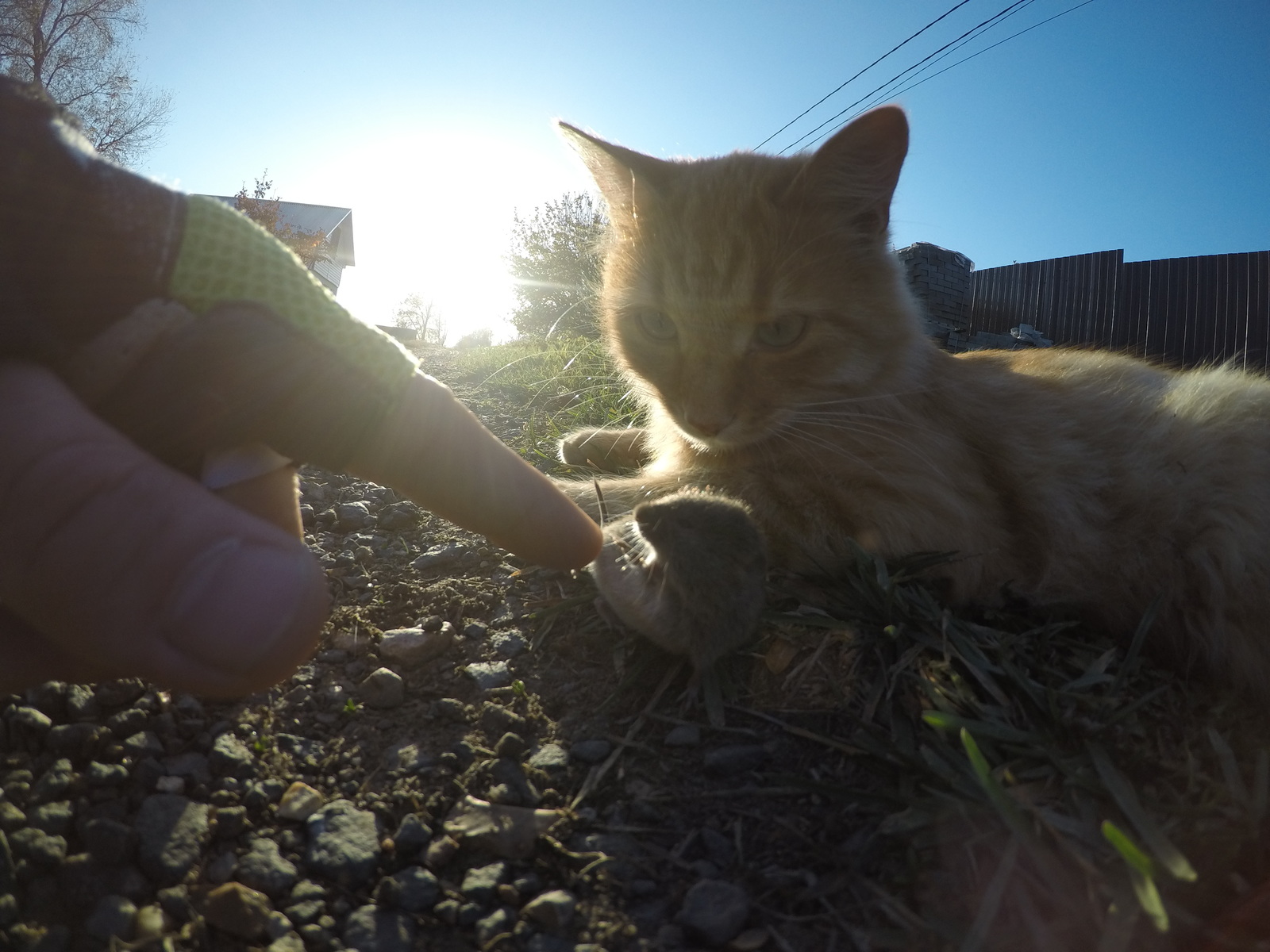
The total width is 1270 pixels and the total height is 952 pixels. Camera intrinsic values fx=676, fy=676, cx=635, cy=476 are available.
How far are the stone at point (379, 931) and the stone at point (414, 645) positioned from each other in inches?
22.9

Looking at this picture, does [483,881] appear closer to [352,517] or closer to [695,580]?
[695,580]

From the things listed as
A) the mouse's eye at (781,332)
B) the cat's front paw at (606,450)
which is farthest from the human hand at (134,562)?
the cat's front paw at (606,450)

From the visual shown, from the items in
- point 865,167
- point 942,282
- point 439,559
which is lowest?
point 439,559

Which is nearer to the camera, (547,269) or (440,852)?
(440,852)

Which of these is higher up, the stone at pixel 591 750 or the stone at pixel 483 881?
the stone at pixel 591 750

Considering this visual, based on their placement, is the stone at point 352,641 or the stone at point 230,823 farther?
the stone at point 352,641

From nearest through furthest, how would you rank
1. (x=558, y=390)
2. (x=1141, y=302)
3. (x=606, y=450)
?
1. (x=606, y=450)
2. (x=558, y=390)
3. (x=1141, y=302)

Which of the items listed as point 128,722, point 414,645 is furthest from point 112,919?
point 414,645

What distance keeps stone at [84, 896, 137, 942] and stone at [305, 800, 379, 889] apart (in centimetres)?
21

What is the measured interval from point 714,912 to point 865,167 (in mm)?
2006

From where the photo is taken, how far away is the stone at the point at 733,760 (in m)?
1.16

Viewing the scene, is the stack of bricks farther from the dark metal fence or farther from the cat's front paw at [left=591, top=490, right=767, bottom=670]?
the cat's front paw at [left=591, top=490, right=767, bottom=670]

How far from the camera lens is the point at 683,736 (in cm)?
124

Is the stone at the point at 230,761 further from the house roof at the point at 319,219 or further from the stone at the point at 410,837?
the house roof at the point at 319,219
